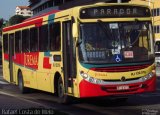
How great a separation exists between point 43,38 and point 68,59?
102 inches

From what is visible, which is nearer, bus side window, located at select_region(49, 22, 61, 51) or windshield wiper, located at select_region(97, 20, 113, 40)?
windshield wiper, located at select_region(97, 20, 113, 40)

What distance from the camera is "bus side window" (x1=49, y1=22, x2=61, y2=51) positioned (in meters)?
15.3

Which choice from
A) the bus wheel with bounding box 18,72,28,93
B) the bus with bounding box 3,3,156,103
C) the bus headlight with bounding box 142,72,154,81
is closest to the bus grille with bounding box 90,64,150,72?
the bus with bounding box 3,3,156,103

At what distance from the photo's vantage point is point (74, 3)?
106 metres

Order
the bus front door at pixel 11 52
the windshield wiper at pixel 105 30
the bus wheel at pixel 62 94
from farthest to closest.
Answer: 1. the bus front door at pixel 11 52
2. the bus wheel at pixel 62 94
3. the windshield wiper at pixel 105 30

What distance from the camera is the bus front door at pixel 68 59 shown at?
14.1 m

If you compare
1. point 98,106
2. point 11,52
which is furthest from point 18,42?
point 98,106

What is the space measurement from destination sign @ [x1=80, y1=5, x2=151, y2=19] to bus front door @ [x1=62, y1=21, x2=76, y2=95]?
0.78 meters

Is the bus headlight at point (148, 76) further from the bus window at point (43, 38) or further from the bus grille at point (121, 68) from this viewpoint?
the bus window at point (43, 38)

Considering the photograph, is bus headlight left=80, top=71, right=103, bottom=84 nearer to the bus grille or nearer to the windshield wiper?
the bus grille

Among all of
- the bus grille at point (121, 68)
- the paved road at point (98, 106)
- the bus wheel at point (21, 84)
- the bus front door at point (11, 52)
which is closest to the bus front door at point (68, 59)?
the paved road at point (98, 106)

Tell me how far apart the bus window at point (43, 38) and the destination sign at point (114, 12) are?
3.04m

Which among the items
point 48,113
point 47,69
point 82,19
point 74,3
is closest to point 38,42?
point 47,69

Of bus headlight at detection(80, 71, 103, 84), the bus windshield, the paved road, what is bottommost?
the paved road
